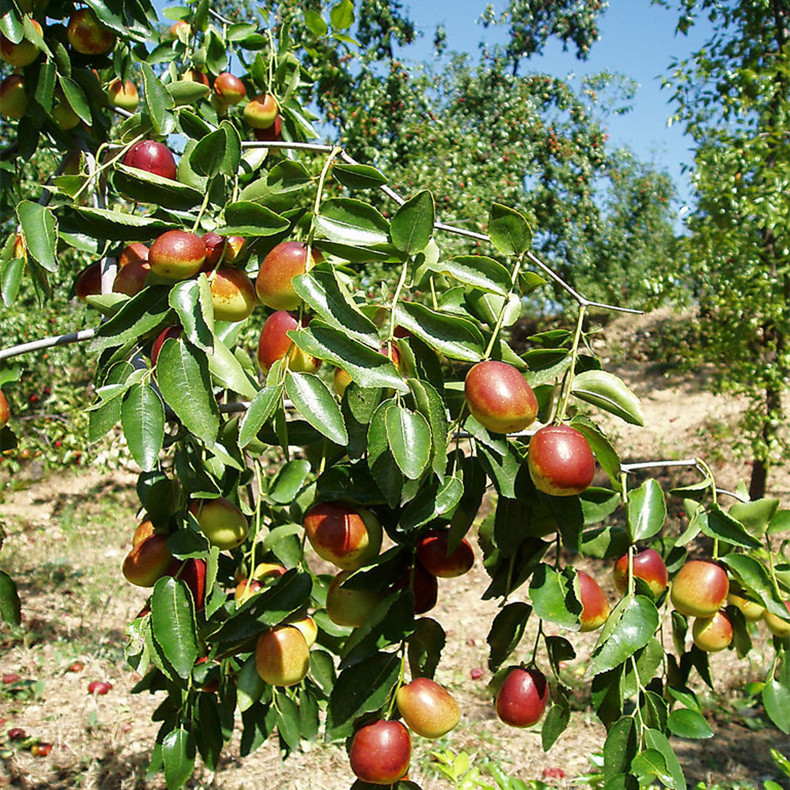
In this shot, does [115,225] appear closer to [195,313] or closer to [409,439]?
[195,313]

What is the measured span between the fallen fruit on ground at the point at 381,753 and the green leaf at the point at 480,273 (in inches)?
22.6

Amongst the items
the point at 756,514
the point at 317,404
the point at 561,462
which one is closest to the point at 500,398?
the point at 561,462

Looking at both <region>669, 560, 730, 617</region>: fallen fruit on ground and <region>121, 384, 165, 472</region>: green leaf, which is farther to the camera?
<region>669, 560, 730, 617</region>: fallen fruit on ground

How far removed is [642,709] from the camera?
1006 millimetres

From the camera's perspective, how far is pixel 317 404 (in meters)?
0.82

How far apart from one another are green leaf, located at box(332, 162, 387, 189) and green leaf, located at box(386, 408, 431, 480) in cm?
32

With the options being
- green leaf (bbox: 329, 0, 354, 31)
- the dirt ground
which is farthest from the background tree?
green leaf (bbox: 329, 0, 354, 31)

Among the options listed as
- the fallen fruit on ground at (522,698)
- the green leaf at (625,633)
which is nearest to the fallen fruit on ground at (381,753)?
the fallen fruit on ground at (522,698)

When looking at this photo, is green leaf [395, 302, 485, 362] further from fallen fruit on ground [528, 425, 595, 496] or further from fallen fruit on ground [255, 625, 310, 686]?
fallen fruit on ground [255, 625, 310, 686]

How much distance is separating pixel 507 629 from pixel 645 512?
25 centimetres

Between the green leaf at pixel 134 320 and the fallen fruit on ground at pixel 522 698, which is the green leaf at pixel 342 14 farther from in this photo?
the fallen fruit on ground at pixel 522 698

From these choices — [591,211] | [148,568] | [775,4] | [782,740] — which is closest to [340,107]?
[775,4]

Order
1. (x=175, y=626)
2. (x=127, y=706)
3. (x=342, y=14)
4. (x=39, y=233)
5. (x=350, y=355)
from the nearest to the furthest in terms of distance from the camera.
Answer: (x=350, y=355) → (x=175, y=626) → (x=39, y=233) → (x=342, y=14) → (x=127, y=706)

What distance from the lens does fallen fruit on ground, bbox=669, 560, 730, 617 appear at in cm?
105
